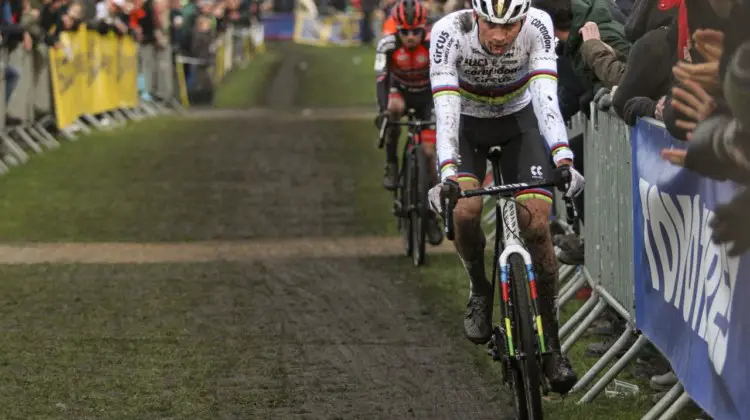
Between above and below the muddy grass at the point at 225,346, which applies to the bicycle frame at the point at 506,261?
above

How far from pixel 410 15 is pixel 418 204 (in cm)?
190

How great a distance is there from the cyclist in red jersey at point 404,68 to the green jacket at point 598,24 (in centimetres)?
363

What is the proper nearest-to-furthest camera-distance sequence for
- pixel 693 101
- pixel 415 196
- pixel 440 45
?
pixel 693 101
pixel 440 45
pixel 415 196

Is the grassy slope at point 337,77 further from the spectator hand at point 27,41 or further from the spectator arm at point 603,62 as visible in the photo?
the spectator arm at point 603,62

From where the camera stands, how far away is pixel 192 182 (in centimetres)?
1927

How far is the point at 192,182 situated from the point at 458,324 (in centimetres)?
940

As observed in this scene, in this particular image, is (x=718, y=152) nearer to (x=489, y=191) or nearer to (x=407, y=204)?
(x=489, y=191)

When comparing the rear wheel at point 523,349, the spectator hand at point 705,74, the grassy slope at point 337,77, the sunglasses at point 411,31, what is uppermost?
the spectator hand at point 705,74

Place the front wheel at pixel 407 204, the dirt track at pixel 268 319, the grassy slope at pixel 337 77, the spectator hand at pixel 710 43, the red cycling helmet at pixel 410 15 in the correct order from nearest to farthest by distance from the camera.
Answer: the spectator hand at pixel 710 43 < the dirt track at pixel 268 319 < the front wheel at pixel 407 204 < the red cycling helmet at pixel 410 15 < the grassy slope at pixel 337 77

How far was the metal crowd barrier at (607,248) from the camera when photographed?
7.89 metres

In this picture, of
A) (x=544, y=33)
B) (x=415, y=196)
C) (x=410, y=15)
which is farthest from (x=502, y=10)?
(x=410, y=15)

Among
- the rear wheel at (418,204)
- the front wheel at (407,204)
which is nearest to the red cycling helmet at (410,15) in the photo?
the front wheel at (407,204)

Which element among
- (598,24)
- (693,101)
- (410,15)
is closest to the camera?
(693,101)

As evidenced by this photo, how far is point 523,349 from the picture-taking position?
703 centimetres
